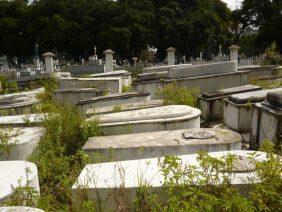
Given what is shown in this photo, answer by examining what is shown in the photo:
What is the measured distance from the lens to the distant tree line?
29422 millimetres

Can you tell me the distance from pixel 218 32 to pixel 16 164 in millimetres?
31269

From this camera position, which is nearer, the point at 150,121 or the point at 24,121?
the point at 150,121

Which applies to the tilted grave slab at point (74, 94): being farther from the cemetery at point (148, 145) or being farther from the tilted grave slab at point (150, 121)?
the tilted grave slab at point (150, 121)

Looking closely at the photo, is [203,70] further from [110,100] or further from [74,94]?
[74,94]

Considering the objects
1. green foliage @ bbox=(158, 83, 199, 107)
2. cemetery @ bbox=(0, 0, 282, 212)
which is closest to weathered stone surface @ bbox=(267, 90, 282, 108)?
cemetery @ bbox=(0, 0, 282, 212)

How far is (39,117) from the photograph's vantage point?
607 cm

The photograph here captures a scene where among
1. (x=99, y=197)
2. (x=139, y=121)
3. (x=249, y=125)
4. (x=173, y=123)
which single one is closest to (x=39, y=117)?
(x=139, y=121)

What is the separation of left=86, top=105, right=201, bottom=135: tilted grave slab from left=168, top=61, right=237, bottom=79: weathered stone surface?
134 inches

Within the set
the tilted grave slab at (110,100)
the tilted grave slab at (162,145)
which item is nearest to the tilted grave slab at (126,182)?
the tilted grave slab at (162,145)

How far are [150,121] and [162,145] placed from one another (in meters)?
1.11

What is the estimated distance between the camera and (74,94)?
888 centimetres

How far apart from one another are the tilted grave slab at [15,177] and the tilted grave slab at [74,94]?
4.91 m

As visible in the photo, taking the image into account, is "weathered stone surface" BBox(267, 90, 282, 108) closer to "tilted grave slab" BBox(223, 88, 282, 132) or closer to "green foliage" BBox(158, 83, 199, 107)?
"tilted grave slab" BBox(223, 88, 282, 132)

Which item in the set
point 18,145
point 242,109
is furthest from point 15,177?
point 242,109
